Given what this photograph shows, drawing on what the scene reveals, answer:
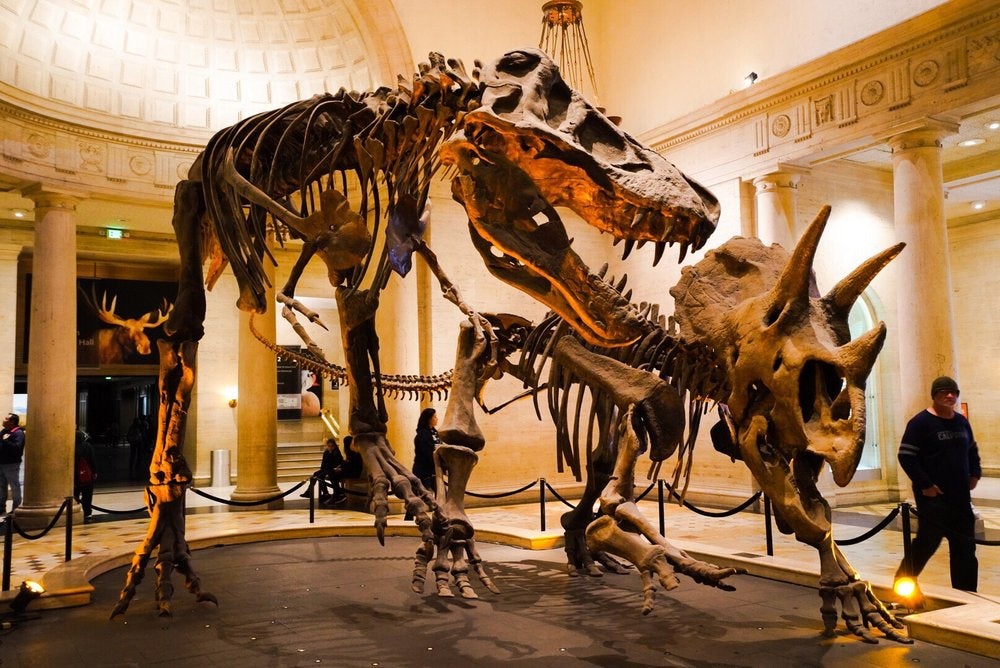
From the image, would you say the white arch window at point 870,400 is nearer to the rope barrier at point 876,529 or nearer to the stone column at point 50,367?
the rope barrier at point 876,529

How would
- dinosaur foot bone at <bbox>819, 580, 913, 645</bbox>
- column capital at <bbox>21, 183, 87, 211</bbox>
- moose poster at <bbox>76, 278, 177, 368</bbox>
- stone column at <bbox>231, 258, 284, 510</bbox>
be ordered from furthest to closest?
moose poster at <bbox>76, 278, 177, 368</bbox>
stone column at <bbox>231, 258, 284, 510</bbox>
column capital at <bbox>21, 183, 87, 211</bbox>
dinosaur foot bone at <bbox>819, 580, 913, 645</bbox>

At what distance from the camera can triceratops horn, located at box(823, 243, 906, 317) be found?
3568mm

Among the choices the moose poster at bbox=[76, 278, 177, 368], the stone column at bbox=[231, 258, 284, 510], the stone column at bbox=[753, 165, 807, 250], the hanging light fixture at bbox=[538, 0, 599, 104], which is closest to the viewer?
the hanging light fixture at bbox=[538, 0, 599, 104]

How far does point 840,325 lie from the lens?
3793 millimetres

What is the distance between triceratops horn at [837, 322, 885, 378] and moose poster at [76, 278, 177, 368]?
584 inches

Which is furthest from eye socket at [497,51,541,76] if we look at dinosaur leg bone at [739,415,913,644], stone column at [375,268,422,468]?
stone column at [375,268,422,468]

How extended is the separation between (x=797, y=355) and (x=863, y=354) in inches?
11.4

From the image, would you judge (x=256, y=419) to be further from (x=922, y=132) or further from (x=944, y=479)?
(x=922, y=132)

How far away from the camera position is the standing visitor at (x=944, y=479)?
575 centimetres

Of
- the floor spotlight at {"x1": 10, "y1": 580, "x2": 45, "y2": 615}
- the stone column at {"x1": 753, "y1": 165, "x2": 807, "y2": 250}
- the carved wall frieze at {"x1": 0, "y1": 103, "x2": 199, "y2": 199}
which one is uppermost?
the carved wall frieze at {"x1": 0, "y1": 103, "x2": 199, "y2": 199}

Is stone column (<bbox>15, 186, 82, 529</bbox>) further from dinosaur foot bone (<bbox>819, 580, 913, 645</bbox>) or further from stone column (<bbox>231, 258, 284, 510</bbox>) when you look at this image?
dinosaur foot bone (<bbox>819, 580, 913, 645</bbox>)

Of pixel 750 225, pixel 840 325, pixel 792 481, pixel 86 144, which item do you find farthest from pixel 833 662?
pixel 86 144

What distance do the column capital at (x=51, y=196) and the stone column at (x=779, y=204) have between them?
970 cm

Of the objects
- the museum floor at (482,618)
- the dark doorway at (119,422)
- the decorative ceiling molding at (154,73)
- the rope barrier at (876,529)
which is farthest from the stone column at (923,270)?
the dark doorway at (119,422)
